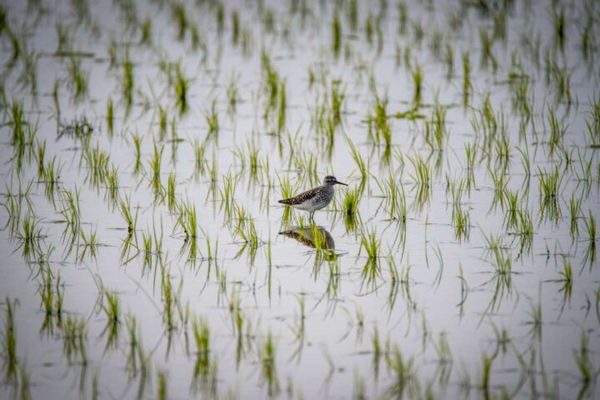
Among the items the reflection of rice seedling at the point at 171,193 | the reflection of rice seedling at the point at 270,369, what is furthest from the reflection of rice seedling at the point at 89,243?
the reflection of rice seedling at the point at 270,369

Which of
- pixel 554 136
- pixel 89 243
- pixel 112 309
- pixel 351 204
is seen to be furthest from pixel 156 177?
pixel 554 136

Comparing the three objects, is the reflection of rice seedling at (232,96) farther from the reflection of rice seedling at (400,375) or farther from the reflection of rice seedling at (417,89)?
the reflection of rice seedling at (400,375)

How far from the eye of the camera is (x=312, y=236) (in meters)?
6.56

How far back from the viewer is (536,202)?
7.12m

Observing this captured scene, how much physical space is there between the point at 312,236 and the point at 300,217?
644 mm

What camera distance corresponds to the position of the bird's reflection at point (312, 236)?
20.4 feet

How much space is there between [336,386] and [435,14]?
38.1 feet

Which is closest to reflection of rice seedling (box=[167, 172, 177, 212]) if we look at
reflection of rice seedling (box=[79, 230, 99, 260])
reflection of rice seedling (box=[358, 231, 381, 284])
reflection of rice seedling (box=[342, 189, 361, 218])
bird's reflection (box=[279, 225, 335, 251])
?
reflection of rice seedling (box=[79, 230, 99, 260])

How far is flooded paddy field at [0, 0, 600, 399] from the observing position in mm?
4465

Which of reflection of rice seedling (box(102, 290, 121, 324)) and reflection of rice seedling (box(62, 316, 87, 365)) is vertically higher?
reflection of rice seedling (box(102, 290, 121, 324))

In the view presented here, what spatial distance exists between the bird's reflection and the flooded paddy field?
0.03 metres

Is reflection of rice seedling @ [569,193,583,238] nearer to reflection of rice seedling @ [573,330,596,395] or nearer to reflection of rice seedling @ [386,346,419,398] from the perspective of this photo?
reflection of rice seedling @ [573,330,596,395]

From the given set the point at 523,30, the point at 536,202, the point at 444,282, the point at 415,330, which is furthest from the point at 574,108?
the point at 415,330

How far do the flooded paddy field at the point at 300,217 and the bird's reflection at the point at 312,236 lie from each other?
0.03m
